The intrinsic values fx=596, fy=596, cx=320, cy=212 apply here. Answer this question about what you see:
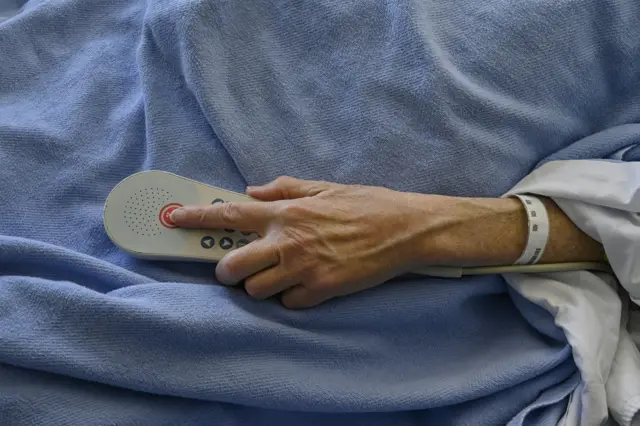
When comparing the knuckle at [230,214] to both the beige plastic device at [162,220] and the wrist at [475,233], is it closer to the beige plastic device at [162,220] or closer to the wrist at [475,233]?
the beige plastic device at [162,220]

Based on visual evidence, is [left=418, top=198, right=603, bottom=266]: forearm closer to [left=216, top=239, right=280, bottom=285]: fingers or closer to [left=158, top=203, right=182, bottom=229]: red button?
[left=216, top=239, right=280, bottom=285]: fingers

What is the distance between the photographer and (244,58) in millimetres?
766

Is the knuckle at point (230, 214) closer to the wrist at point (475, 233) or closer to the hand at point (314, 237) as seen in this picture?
the hand at point (314, 237)

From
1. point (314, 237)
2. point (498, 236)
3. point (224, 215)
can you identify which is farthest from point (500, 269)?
point (224, 215)

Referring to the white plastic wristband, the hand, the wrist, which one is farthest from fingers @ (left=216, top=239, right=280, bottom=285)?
the white plastic wristband

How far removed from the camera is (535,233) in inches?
29.2

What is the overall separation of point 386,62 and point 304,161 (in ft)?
0.54

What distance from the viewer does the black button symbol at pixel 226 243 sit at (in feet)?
2.28

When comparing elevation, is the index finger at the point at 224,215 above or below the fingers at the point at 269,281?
above

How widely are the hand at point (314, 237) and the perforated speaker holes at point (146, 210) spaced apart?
0.02 metres

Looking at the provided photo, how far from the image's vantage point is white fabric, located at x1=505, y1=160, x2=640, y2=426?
691mm

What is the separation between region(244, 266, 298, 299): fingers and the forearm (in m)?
0.19

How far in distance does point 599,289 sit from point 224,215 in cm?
48

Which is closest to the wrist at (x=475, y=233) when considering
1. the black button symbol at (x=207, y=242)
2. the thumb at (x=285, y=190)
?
the thumb at (x=285, y=190)
